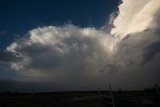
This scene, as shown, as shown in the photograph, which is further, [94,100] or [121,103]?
[94,100]

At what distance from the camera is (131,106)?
23.9 metres

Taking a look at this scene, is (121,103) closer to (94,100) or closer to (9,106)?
(94,100)

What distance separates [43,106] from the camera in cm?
2466

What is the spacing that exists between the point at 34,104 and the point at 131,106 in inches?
496

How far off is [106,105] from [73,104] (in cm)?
433

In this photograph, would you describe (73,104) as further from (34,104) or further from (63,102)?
(34,104)

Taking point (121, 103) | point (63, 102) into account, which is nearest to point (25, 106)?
point (63, 102)

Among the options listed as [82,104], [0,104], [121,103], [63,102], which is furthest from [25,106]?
[121,103]

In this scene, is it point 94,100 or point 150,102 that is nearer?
point 150,102

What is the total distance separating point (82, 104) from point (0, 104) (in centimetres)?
1030

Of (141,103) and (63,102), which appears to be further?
(63,102)

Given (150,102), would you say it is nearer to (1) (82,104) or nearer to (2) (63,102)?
(1) (82,104)

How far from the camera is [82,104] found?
2483 cm

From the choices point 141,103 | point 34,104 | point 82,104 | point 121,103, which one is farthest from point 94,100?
point 34,104
